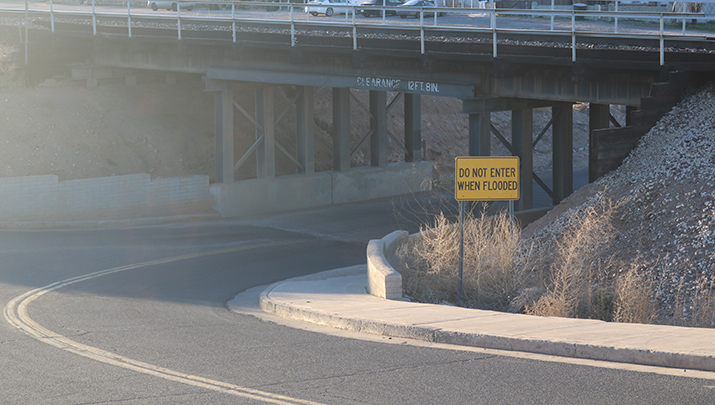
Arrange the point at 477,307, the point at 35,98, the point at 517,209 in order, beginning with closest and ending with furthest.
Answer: the point at 477,307, the point at 517,209, the point at 35,98

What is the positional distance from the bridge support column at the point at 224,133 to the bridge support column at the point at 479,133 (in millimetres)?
9206

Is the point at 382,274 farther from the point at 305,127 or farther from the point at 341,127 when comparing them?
the point at 341,127

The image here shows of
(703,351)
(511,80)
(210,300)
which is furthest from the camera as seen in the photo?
(511,80)

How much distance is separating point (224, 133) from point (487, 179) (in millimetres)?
15569

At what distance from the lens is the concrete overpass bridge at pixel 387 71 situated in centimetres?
1549

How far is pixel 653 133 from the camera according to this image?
1531 cm

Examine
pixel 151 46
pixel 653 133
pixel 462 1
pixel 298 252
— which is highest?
pixel 462 1

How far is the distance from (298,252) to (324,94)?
1952 centimetres

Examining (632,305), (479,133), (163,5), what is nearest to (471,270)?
(632,305)

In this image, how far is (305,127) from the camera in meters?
26.2

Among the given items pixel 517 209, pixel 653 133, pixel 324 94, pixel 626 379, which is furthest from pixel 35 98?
pixel 626 379

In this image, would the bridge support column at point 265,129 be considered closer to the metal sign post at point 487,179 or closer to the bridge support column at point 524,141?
the bridge support column at point 524,141

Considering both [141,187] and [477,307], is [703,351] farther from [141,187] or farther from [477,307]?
[141,187]

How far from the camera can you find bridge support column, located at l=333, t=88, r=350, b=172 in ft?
87.0
